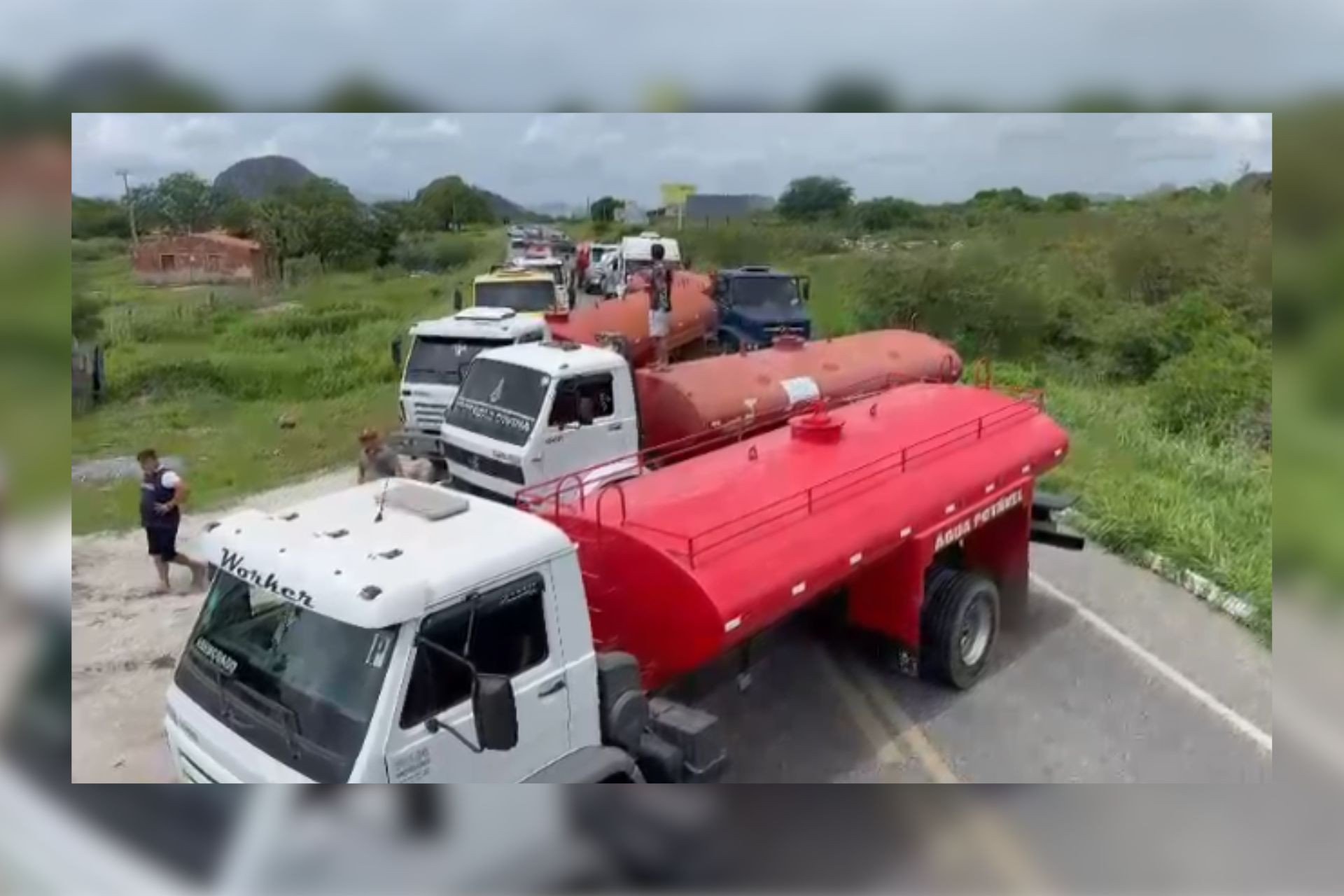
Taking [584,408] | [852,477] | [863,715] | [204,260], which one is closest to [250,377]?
[204,260]

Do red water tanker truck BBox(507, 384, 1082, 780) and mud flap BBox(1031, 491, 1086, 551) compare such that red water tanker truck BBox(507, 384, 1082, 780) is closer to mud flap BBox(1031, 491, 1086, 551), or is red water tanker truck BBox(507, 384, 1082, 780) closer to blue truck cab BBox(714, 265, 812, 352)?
mud flap BBox(1031, 491, 1086, 551)

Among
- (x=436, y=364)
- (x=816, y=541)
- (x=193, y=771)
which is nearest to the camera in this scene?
(x=193, y=771)

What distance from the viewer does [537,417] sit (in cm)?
802

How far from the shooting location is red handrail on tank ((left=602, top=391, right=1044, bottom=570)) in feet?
15.6

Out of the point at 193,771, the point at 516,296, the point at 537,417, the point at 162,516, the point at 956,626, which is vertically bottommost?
the point at 956,626

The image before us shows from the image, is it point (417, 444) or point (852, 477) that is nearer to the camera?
point (852, 477)

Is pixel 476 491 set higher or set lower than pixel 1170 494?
higher

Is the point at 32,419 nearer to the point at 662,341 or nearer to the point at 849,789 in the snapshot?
the point at 849,789

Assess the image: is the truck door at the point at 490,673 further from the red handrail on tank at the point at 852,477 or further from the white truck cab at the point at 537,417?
the white truck cab at the point at 537,417

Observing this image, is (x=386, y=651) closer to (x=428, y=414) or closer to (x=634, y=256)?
(x=428, y=414)

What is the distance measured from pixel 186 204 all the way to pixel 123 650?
6.27 metres

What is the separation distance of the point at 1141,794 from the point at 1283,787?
55cm

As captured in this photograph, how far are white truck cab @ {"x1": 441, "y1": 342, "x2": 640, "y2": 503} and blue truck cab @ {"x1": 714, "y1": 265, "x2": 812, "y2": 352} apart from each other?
20.1ft

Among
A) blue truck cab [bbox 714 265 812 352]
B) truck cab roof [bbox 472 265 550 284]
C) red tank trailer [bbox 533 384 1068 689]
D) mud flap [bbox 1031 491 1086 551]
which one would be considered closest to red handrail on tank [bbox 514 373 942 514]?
red tank trailer [bbox 533 384 1068 689]
